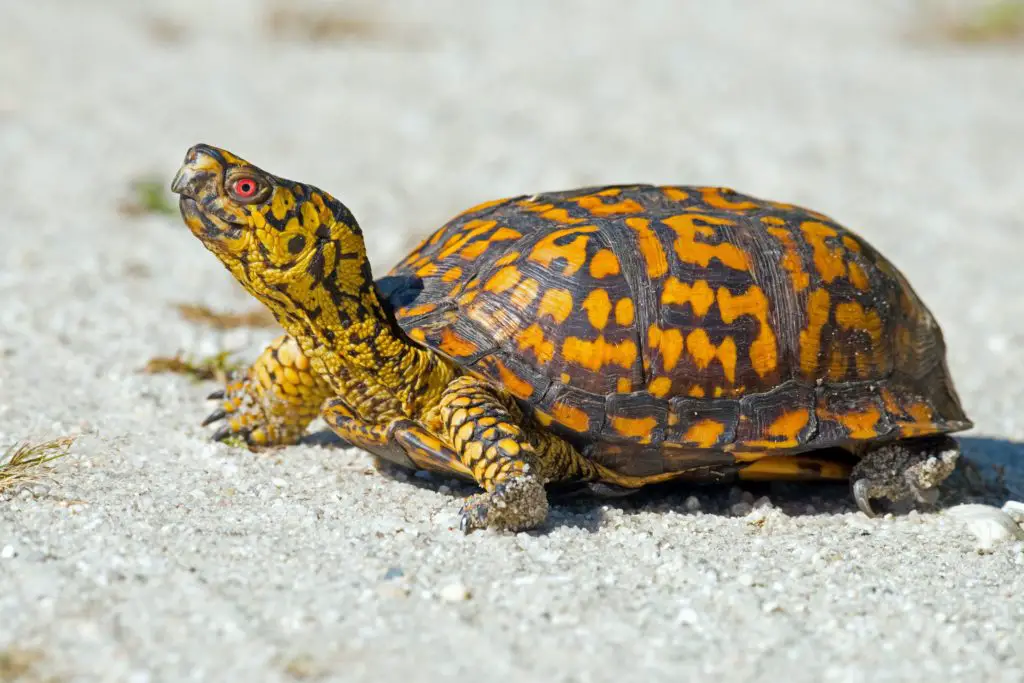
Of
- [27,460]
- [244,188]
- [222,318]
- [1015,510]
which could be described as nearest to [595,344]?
[244,188]

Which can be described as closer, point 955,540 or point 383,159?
point 955,540

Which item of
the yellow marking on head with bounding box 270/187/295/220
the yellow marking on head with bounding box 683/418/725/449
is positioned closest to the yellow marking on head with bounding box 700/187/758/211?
the yellow marking on head with bounding box 683/418/725/449

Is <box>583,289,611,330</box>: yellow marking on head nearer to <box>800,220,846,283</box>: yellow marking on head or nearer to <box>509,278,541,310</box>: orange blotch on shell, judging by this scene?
<box>509,278,541,310</box>: orange blotch on shell

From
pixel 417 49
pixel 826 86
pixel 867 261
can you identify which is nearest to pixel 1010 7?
pixel 826 86

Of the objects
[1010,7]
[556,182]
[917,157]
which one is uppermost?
[1010,7]

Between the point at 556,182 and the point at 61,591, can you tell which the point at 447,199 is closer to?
the point at 556,182

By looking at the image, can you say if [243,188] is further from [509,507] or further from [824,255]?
[824,255]
